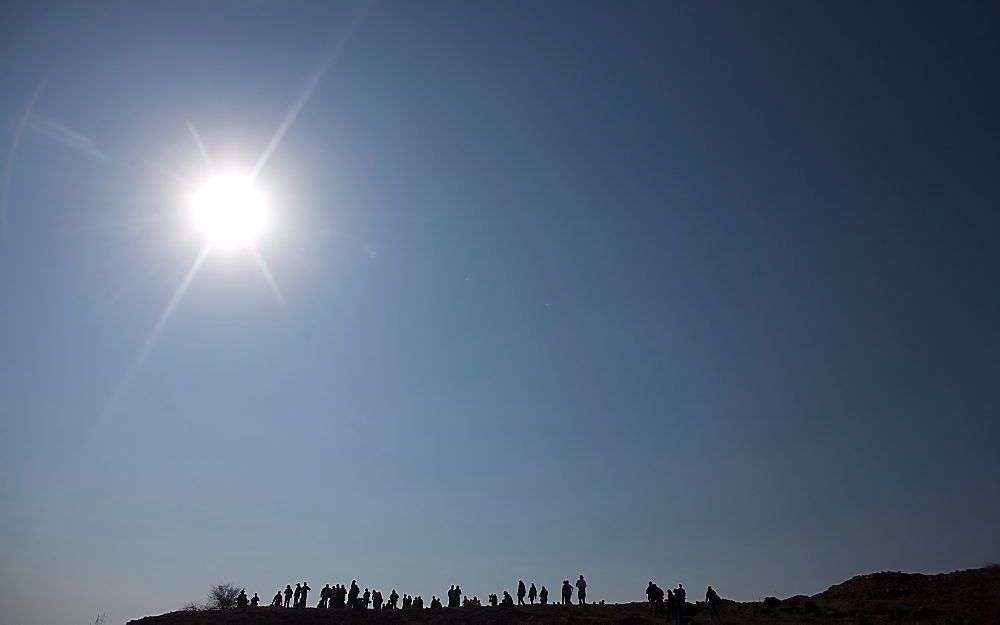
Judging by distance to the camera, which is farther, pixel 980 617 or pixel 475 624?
pixel 475 624

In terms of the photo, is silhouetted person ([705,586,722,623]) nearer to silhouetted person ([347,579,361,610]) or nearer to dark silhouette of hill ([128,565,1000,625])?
dark silhouette of hill ([128,565,1000,625])

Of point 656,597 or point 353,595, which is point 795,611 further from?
point 353,595

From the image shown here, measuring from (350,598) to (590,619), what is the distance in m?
16.1

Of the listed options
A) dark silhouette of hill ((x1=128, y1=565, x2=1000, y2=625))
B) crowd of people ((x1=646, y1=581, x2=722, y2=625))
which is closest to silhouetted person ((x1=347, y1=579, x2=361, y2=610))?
dark silhouette of hill ((x1=128, y1=565, x2=1000, y2=625))

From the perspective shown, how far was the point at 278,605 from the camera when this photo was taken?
4419 centimetres

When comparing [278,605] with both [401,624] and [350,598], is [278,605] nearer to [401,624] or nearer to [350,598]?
[350,598]

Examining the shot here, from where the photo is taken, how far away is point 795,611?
37625 millimetres

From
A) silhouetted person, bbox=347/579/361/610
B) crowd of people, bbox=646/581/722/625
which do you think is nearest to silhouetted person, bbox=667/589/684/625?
crowd of people, bbox=646/581/722/625

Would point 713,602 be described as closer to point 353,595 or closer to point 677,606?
point 677,606

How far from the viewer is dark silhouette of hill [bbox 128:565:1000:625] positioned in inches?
1389

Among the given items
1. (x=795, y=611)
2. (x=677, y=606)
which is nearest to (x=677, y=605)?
(x=677, y=606)

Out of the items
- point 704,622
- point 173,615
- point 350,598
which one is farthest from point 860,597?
point 173,615

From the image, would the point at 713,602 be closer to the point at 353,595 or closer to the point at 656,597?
the point at 656,597

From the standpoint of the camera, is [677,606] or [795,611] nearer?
[677,606]
